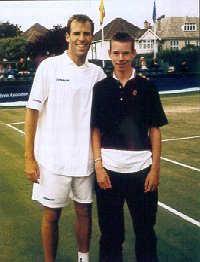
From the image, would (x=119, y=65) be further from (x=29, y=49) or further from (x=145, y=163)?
(x=29, y=49)

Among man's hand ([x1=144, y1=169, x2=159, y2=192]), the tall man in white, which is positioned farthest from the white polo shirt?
man's hand ([x1=144, y1=169, x2=159, y2=192])

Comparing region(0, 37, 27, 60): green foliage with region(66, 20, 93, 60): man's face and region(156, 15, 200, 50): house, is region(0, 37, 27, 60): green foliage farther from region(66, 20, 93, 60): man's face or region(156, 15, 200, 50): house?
region(156, 15, 200, 50): house

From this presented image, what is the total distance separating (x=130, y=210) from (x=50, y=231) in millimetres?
425

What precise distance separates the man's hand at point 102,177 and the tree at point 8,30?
0.95 metres

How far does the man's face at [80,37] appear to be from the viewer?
1966 mm

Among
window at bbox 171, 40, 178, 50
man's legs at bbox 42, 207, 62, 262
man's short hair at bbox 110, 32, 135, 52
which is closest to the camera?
man's short hair at bbox 110, 32, 135, 52

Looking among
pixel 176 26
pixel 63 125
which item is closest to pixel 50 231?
pixel 63 125

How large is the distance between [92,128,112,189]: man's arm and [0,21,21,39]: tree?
0.84 metres

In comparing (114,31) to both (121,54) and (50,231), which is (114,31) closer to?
(121,54)

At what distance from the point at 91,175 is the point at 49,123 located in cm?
32

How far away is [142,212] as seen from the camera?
2.01 m

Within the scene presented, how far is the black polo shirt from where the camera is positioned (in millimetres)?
1932

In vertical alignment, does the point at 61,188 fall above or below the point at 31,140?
below

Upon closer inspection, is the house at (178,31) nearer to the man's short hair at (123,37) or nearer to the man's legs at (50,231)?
the man's short hair at (123,37)
